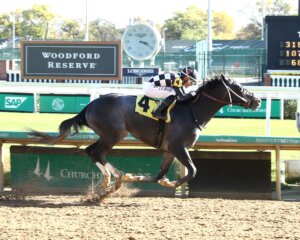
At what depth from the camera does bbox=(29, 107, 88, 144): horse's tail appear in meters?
9.51

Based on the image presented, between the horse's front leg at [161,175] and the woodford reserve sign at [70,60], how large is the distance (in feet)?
28.2

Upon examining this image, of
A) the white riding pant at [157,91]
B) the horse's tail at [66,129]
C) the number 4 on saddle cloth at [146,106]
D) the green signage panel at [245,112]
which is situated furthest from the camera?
the green signage panel at [245,112]

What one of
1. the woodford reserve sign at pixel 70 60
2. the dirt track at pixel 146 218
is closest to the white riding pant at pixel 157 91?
the dirt track at pixel 146 218

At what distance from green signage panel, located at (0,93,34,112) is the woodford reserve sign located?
6207 mm

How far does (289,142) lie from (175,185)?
1657 mm

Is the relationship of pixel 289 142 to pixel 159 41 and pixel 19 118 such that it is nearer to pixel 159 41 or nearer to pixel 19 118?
pixel 19 118

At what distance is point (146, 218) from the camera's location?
7727mm

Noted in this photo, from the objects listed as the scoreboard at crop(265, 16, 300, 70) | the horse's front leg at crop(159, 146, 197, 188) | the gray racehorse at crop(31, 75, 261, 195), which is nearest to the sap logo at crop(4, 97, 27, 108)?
the scoreboard at crop(265, 16, 300, 70)

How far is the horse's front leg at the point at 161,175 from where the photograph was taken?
9.16 meters

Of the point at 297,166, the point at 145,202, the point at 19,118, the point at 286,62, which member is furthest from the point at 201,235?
the point at 19,118

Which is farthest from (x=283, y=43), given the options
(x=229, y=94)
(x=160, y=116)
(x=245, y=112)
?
(x=160, y=116)

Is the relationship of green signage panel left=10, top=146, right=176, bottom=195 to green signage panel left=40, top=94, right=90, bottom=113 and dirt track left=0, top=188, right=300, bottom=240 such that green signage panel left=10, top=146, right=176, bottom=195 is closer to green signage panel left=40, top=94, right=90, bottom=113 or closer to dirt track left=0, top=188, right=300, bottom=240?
dirt track left=0, top=188, right=300, bottom=240

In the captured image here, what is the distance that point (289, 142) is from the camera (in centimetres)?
952

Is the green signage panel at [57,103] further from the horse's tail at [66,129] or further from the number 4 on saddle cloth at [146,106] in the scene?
the number 4 on saddle cloth at [146,106]
